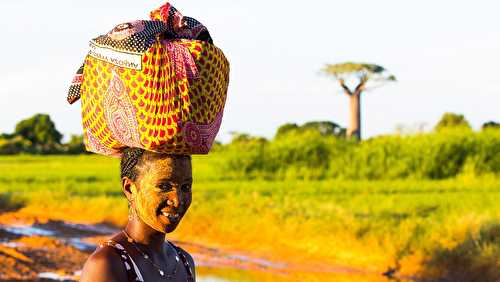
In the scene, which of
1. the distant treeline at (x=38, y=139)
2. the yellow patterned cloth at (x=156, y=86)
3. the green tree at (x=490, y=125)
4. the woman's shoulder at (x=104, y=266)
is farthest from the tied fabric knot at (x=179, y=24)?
the distant treeline at (x=38, y=139)

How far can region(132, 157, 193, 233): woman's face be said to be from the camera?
10.5 feet

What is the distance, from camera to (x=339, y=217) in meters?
13.8

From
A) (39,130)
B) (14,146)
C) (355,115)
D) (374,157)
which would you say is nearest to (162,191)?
(374,157)

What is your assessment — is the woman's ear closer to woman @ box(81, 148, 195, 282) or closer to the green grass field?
woman @ box(81, 148, 195, 282)

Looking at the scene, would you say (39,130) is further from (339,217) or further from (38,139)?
(339,217)

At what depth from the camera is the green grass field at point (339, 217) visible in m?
11.9

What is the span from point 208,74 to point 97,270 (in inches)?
27.3

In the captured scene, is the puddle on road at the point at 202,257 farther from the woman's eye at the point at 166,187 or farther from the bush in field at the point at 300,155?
the bush in field at the point at 300,155

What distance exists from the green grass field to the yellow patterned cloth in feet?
26.8

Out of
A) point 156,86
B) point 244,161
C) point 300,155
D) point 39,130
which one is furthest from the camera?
point 39,130

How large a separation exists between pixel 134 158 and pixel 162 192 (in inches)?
5.5

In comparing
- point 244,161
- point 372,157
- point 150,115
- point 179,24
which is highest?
point 179,24

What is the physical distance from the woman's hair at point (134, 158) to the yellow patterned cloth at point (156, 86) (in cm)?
3

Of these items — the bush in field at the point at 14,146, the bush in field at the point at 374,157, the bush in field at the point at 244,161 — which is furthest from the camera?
the bush in field at the point at 14,146
